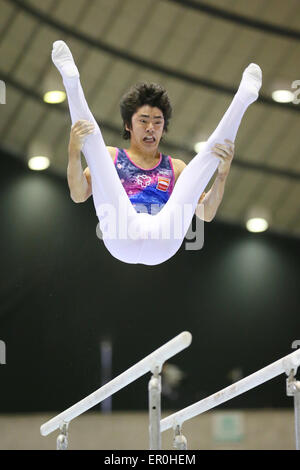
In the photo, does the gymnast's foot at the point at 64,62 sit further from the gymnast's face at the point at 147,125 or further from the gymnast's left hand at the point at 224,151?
the gymnast's left hand at the point at 224,151

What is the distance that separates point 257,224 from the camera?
11.4 meters

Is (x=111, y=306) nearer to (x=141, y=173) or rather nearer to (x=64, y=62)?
(x=141, y=173)

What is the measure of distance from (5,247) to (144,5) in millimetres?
3752

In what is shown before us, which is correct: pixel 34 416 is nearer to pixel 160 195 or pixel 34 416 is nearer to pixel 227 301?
pixel 227 301

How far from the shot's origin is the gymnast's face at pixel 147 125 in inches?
205

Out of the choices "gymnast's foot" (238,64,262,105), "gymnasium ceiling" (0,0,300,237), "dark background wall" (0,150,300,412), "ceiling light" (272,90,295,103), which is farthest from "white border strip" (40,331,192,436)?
"ceiling light" (272,90,295,103)

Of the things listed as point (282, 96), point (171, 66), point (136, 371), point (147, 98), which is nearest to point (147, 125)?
point (147, 98)

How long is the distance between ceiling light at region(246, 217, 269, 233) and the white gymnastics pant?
648 centimetres

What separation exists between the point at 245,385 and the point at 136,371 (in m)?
0.67

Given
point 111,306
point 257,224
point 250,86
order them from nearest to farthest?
1. point 250,86
2. point 111,306
3. point 257,224

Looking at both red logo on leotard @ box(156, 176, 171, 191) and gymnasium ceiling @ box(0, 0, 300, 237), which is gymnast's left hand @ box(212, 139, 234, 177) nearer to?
red logo on leotard @ box(156, 176, 171, 191)

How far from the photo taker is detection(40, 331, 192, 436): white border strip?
3755 millimetres

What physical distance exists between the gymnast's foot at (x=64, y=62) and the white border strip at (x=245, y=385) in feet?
6.58
